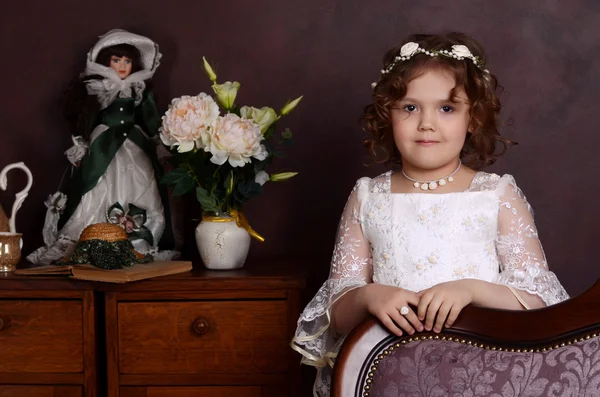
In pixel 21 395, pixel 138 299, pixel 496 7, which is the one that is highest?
pixel 496 7

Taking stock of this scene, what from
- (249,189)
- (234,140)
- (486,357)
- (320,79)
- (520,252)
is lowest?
(486,357)

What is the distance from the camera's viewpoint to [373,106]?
5.85 feet

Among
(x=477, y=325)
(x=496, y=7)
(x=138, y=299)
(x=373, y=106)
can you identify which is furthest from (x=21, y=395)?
(x=496, y=7)

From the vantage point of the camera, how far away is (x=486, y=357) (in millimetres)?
1216

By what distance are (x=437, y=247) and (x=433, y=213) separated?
7 centimetres

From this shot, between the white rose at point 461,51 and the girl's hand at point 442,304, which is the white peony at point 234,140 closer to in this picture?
the white rose at point 461,51

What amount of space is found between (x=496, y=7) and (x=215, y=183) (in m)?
0.91

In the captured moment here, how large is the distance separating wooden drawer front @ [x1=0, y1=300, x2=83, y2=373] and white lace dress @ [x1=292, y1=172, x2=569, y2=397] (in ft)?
1.86

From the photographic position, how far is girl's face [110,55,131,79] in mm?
2170

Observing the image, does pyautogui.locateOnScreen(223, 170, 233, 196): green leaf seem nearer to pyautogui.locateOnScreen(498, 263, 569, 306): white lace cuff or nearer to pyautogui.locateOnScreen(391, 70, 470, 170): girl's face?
pyautogui.locateOnScreen(391, 70, 470, 170): girl's face

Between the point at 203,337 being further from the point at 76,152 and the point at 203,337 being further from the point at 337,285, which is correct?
the point at 76,152

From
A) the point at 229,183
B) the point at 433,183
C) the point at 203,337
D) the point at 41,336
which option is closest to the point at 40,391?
the point at 41,336

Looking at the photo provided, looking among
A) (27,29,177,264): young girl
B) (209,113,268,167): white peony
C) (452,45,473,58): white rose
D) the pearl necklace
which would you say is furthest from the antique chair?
(27,29,177,264): young girl

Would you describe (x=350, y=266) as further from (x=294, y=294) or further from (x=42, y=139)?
(x=42, y=139)
